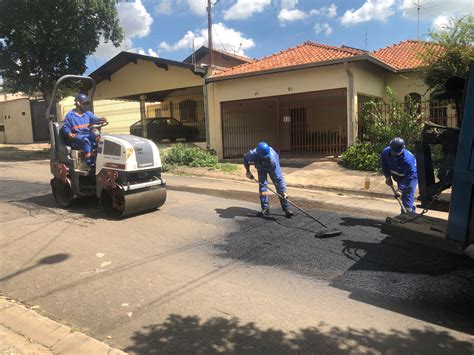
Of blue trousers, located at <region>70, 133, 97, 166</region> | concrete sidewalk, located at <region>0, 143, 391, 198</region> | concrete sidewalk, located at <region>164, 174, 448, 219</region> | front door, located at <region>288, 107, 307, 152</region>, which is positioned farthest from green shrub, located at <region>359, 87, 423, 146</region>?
blue trousers, located at <region>70, 133, 97, 166</region>

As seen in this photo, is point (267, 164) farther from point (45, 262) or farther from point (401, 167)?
point (45, 262)

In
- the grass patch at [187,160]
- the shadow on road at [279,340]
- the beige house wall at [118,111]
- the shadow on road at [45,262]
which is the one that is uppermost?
the beige house wall at [118,111]

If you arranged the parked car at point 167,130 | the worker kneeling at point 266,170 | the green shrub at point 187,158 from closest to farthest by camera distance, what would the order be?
the worker kneeling at point 266,170
the green shrub at point 187,158
the parked car at point 167,130

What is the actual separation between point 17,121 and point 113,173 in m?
26.1

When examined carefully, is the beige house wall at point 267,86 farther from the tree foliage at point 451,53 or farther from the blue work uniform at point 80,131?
the blue work uniform at point 80,131

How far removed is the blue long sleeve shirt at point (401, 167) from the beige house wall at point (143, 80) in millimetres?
12721

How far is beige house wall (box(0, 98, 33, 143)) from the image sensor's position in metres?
29.0

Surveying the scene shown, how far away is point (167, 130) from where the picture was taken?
2184cm

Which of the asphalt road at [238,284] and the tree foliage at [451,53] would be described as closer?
the asphalt road at [238,284]

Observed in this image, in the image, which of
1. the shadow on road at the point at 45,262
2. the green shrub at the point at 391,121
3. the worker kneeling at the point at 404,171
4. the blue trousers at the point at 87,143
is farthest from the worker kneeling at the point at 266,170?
the green shrub at the point at 391,121

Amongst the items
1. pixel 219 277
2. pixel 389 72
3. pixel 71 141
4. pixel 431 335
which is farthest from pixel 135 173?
pixel 389 72

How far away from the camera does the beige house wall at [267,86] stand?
15.3 meters

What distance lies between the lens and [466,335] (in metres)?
3.68

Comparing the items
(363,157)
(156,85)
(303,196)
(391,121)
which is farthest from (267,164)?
(156,85)
